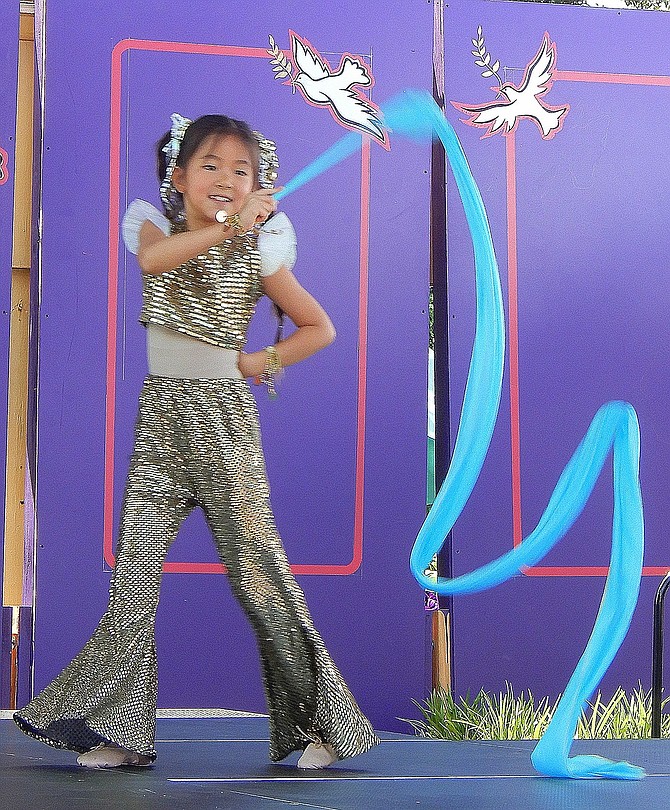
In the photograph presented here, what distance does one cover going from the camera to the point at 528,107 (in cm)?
545

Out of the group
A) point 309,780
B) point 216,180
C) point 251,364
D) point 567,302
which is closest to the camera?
point 309,780

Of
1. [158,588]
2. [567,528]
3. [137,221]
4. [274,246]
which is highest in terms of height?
[137,221]

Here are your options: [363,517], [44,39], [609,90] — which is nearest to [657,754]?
[363,517]

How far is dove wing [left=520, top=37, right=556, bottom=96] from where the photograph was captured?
5.45 meters

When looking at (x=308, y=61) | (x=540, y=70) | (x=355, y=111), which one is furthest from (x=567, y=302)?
(x=308, y=61)

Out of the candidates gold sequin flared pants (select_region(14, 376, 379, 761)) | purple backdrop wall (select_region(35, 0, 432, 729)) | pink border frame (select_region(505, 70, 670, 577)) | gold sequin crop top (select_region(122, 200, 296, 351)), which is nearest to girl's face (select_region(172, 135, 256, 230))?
gold sequin crop top (select_region(122, 200, 296, 351))

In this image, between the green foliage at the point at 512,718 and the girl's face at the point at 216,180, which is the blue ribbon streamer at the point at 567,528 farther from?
the green foliage at the point at 512,718

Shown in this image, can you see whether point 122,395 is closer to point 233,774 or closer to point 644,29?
point 233,774

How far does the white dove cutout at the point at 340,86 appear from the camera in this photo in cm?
528

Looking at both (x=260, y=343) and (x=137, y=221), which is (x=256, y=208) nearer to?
(x=137, y=221)

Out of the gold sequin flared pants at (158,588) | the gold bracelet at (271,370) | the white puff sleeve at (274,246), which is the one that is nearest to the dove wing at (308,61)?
the white puff sleeve at (274,246)

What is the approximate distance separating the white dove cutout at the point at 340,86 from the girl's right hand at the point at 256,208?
99 centimetres

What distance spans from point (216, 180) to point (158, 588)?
1343mm

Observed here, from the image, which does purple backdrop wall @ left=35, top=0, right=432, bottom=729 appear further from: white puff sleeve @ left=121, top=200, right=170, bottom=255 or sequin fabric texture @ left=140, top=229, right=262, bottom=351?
sequin fabric texture @ left=140, top=229, right=262, bottom=351
